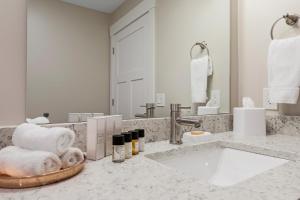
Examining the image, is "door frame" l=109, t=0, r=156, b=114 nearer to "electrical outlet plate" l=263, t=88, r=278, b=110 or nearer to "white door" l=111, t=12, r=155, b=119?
"white door" l=111, t=12, r=155, b=119

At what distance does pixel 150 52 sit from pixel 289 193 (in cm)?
80

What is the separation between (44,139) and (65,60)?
36 cm

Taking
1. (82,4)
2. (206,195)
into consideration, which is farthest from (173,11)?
(206,195)

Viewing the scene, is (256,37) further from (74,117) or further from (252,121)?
(74,117)

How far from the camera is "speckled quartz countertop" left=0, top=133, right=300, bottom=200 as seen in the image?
0.45 m

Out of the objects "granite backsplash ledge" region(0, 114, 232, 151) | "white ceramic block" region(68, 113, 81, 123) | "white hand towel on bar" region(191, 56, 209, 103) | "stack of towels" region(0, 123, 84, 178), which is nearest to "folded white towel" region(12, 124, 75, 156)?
"stack of towels" region(0, 123, 84, 178)

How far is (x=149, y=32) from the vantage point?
3.57 ft

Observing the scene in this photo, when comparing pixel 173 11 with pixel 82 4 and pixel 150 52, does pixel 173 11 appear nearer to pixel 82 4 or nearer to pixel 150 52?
pixel 150 52

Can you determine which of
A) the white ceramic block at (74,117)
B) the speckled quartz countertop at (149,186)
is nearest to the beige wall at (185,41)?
the white ceramic block at (74,117)

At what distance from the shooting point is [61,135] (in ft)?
1.82

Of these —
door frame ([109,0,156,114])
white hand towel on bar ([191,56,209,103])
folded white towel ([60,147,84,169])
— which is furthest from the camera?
white hand towel on bar ([191,56,209,103])

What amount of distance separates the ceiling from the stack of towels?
0.51 m

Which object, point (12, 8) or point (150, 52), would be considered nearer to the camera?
point (12, 8)

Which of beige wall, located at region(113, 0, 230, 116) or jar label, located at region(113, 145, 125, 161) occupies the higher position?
beige wall, located at region(113, 0, 230, 116)
